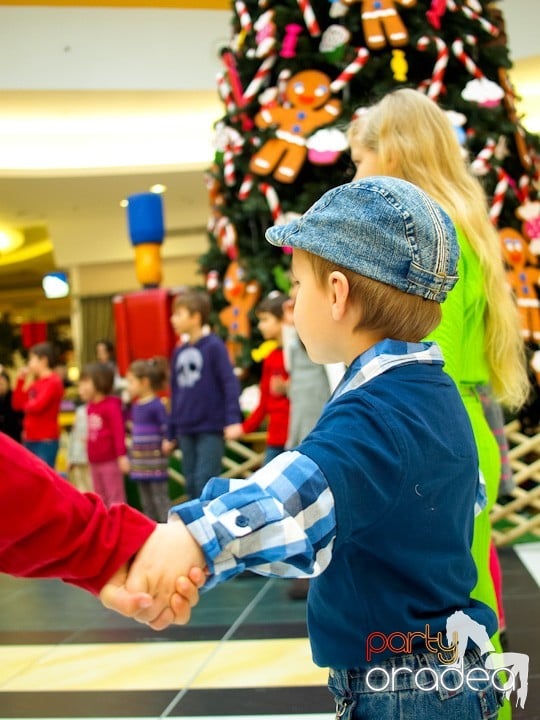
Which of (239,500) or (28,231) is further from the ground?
(239,500)

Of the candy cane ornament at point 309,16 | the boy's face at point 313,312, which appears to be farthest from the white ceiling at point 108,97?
the boy's face at point 313,312

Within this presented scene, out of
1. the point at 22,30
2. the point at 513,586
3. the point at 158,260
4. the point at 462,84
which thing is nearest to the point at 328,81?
the point at 462,84

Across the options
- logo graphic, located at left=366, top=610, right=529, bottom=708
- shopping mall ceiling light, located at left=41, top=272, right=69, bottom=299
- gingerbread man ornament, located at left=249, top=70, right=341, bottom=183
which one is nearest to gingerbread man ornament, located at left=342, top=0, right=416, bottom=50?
gingerbread man ornament, located at left=249, top=70, right=341, bottom=183

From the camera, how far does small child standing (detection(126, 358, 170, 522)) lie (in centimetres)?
409

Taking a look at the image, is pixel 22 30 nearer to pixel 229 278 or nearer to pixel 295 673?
pixel 229 278

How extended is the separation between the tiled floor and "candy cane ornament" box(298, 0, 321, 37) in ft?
8.14

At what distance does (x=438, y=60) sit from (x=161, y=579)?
3.79m

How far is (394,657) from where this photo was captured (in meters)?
0.82

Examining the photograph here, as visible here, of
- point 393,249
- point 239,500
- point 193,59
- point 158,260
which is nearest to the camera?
point 239,500

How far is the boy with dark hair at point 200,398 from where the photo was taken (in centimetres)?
359

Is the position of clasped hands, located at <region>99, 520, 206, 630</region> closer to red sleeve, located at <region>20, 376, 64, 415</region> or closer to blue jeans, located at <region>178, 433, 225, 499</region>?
blue jeans, located at <region>178, 433, 225, 499</region>

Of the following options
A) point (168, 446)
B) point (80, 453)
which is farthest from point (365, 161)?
point (80, 453)

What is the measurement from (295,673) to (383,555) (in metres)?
1.45

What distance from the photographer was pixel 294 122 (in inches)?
165
